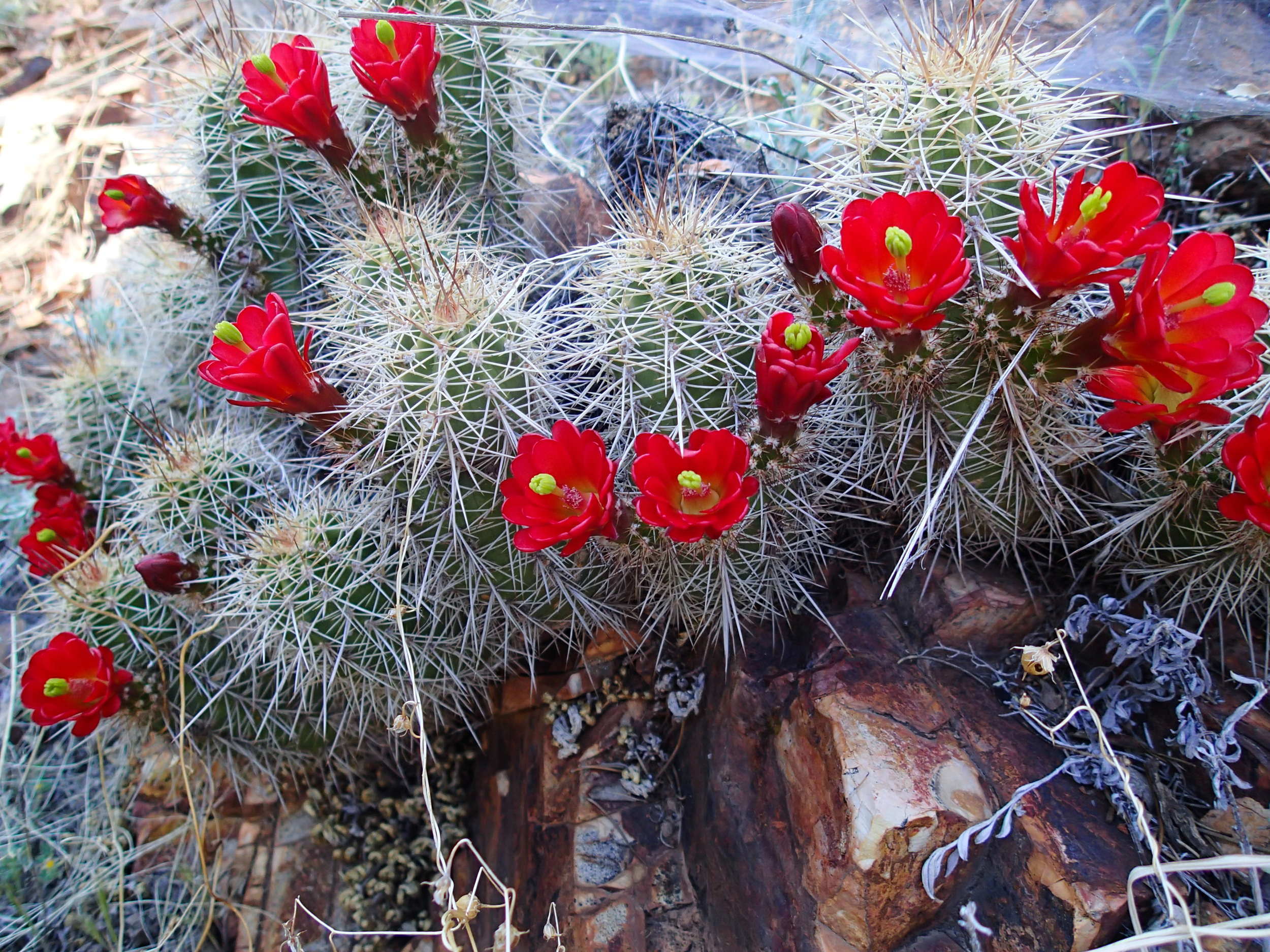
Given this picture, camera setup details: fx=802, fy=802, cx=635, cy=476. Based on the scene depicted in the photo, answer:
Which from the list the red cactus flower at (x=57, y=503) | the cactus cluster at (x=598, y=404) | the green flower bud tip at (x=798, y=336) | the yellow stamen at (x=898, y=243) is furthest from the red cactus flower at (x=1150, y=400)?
the red cactus flower at (x=57, y=503)

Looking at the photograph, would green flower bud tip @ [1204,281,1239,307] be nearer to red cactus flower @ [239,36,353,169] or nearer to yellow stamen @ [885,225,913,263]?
yellow stamen @ [885,225,913,263]

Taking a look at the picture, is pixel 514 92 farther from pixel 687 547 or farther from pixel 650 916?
pixel 650 916

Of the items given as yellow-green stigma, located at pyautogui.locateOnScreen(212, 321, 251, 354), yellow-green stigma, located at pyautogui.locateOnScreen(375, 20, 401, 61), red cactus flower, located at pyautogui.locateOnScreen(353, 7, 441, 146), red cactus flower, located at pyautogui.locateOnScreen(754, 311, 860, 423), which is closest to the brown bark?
red cactus flower, located at pyautogui.locateOnScreen(754, 311, 860, 423)

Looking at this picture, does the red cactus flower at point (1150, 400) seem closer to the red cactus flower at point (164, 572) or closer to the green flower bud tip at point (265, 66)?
the green flower bud tip at point (265, 66)

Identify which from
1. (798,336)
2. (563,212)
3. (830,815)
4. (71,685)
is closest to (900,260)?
(798,336)

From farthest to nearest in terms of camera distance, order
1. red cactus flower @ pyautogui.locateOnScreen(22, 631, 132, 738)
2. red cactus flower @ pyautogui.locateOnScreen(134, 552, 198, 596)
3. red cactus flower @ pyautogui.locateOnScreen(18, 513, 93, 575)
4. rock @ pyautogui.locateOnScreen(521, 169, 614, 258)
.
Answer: rock @ pyautogui.locateOnScreen(521, 169, 614, 258)
red cactus flower @ pyautogui.locateOnScreen(18, 513, 93, 575)
red cactus flower @ pyautogui.locateOnScreen(134, 552, 198, 596)
red cactus flower @ pyautogui.locateOnScreen(22, 631, 132, 738)

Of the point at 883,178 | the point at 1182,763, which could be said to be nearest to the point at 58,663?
the point at 883,178

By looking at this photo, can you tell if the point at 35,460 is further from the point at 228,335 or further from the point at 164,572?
the point at 228,335
